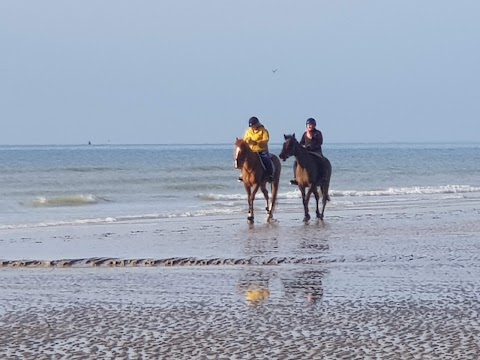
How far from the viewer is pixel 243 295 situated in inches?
389

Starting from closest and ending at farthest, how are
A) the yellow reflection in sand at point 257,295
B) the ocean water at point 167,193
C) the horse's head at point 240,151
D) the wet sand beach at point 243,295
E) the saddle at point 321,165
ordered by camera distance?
the wet sand beach at point 243,295 → the yellow reflection in sand at point 257,295 → the horse's head at point 240,151 → the saddle at point 321,165 → the ocean water at point 167,193

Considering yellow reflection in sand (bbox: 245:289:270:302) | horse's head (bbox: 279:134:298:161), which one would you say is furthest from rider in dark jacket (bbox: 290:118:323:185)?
yellow reflection in sand (bbox: 245:289:270:302)

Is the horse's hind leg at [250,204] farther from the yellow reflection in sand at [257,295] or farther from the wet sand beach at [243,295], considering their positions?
the yellow reflection in sand at [257,295]

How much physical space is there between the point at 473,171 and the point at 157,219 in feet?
127

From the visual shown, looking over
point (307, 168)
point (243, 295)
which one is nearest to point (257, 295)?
point (243, 295)

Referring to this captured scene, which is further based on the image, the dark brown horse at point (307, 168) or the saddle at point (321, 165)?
the saddle at point (321, 165)

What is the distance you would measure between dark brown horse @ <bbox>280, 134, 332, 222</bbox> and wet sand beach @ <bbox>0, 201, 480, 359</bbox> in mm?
3042

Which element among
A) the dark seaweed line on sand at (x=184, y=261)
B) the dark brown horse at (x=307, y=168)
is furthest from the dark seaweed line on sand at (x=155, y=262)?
the dark brown horse at (x=307, y=168)

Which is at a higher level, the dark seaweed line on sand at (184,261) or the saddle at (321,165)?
the saddle at (321,165)

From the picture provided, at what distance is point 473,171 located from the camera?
57844 mm

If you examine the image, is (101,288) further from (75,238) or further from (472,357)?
(75,238)

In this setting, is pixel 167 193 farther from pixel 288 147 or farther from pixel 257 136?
pixel 288 147

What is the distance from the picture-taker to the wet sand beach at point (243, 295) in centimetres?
752

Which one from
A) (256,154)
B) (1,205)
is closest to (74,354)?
(256,154)
